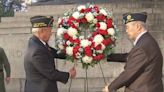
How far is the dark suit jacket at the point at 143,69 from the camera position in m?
5.79

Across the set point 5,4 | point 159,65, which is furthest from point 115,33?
point 5,4

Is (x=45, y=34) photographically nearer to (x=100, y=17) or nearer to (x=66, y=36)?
(x=66, y=36)

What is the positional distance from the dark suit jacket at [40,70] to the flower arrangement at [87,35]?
1.55ft

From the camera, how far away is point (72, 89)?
38.3ft

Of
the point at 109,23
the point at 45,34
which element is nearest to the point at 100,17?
the point at 109,23

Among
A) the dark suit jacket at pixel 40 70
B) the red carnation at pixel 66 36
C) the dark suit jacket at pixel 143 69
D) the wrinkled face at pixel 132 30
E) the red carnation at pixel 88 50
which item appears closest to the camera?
the dark suit jacket at pixel 143 69

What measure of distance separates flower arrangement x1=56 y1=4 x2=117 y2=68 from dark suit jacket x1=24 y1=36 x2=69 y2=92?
0.47 m

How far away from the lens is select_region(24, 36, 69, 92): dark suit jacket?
21.3 feet

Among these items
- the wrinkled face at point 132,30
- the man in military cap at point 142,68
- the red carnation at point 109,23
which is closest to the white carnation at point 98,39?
the red carnation at point 109,23

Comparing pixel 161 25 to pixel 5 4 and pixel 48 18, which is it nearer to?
pixel 48 18

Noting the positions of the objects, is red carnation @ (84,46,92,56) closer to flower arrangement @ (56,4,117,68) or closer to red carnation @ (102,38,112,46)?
flower arrangement @ (56,4,117,68)

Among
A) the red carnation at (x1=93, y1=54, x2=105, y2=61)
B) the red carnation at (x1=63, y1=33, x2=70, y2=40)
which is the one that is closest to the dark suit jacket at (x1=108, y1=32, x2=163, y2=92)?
the red carnation at (x1=93, y1=54, x2=105, y2=61)

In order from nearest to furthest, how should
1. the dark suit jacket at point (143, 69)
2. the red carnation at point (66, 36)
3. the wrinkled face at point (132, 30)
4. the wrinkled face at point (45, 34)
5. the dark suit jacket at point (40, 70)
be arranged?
the dark suit jacket at point (143, 69), the wrinkled face at point (132, 30), the dark suit jacket at point (40, 70), the wrinkled face at point (45, 34), the red carnation at point (66, 36)

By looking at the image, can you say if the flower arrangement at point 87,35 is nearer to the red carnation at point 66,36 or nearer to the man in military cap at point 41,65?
the red carnation at point 66,36
